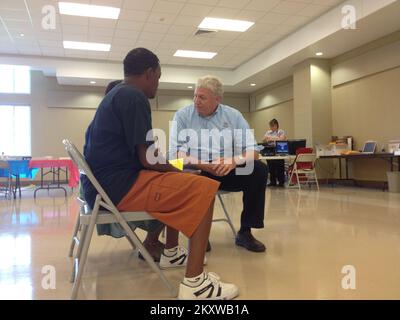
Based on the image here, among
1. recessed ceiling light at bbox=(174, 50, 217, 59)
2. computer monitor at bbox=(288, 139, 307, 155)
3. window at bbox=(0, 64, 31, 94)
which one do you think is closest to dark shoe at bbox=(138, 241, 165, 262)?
computer monitor at bbox=(288, 139, 307, 155)

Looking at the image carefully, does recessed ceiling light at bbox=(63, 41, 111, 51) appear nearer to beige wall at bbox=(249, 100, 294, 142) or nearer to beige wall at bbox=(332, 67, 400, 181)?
beige wall at bbox=(249, 100, 294, 142)

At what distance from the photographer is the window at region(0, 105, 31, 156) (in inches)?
413

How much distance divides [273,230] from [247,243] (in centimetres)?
65

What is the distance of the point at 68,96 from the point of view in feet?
35.6

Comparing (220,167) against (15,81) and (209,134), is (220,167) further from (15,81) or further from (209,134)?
(15,81)

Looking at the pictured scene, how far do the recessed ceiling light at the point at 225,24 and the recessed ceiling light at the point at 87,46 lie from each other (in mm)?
2516

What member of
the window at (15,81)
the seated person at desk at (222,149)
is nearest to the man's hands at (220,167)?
the seated person at desk at (222,149)

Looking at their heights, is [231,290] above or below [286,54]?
below

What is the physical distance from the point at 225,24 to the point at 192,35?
0.87 m

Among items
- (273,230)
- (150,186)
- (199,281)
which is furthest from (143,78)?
(273,230)

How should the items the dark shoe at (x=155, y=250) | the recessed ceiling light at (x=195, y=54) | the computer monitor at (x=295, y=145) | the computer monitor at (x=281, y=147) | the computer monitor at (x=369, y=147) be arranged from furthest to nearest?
the recessed ceiling light at (x=195, y=54) < the computer monitor at (x=295, y=145) < the computer monitor at (x=281, y=147) < the computer monitor at (x=369, y=147) < the dark shoe at (x=155, y=250)

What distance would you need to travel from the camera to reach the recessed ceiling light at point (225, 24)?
694 cm

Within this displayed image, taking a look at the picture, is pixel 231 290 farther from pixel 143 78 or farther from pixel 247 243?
pixel 143 78

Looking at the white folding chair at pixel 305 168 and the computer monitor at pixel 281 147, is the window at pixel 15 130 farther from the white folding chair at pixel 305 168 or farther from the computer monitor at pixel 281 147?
the white folding chair at pixel 305 168
